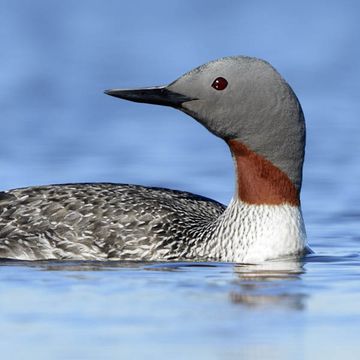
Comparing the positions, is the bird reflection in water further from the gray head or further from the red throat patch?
the gray head

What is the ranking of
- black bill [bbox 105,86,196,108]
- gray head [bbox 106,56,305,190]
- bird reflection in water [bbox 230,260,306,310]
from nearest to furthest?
bird reflection in water [bbox 230,260,306,310], gray head [bbox 106,56,305,190], black bill [bbox 105,86,196,108]

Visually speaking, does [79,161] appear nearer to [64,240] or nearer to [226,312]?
[64,240]

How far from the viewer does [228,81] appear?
43.3 ft

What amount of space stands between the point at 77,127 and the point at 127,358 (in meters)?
11.2

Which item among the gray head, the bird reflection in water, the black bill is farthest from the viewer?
the black bill

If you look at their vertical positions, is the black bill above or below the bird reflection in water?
above

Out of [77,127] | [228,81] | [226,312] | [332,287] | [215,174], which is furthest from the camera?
[77,127]

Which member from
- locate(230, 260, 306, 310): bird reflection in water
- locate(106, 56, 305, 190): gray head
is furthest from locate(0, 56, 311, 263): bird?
locate(230, 260, 306, 310): bird reflection in water

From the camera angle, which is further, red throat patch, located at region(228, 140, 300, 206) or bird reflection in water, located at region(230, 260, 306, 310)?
red throat patch, located at region(228, 140, 300, 206)

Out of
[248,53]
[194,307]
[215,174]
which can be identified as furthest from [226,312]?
[248,53]

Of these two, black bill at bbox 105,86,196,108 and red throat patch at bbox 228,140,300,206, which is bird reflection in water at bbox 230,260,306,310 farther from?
black bill at bbox 105,86,196,108

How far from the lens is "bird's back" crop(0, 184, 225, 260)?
44.0 ft

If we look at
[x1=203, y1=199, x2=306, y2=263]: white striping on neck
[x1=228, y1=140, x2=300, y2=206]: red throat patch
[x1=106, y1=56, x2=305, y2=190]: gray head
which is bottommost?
[x1=203, y1=199, x2=306, y2=263]: white striping on neck

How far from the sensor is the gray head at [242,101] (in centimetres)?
1320
